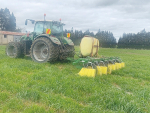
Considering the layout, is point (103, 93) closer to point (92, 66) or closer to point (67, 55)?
point (92, 66)

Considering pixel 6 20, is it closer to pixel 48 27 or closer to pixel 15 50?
pixel 15 50

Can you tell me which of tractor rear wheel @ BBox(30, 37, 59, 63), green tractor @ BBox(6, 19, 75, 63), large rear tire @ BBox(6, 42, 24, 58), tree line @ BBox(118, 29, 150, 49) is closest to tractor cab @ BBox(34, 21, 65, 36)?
green tractor @ BBox(6, 19, 75, 63)

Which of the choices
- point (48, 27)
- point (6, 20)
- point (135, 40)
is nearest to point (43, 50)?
point (48, 27)

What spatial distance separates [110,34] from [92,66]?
162ft

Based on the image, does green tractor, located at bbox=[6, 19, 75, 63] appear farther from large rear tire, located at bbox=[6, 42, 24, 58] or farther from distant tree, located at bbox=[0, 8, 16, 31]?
distant tree, located at bbox=[0, 8, 16, 31]

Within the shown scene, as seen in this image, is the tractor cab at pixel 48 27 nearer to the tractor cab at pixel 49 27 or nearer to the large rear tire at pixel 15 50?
the tractor cab at pixel 49 27

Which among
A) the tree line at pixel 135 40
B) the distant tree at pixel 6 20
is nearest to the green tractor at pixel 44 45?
the tree line at pixel 135 40

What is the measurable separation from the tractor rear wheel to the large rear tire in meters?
1.27

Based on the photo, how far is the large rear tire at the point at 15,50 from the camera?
802 cm

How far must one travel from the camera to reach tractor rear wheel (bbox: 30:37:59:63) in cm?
657

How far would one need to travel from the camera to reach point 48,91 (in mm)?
3391

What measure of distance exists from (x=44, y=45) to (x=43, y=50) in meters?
0.32

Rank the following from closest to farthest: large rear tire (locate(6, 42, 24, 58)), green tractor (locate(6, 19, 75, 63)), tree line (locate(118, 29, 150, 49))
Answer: green tractor (locate(6, 19, 75, 63)), large rear tire (locate(6, 42, 24, 58)), tree line (locate(118, 29, 150, 49))

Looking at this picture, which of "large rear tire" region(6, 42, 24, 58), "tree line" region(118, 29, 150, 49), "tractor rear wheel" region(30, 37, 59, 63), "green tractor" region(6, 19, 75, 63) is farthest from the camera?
"tree line" region(118, 29, 150, 49)
